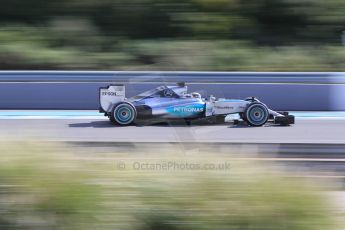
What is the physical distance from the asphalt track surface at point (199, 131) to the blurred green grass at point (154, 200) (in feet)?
21.8

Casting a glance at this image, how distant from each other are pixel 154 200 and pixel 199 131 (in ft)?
24.0

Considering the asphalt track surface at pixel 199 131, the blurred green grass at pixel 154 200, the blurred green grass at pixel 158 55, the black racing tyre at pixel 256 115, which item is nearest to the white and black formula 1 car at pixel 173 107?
the black racing tyre at pixel 256 115

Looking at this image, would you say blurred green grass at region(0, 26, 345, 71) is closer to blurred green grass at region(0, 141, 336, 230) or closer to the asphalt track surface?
the asphalt track surface

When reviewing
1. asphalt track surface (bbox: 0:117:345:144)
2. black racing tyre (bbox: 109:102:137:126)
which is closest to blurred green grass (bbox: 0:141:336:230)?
asphalt track surface (bbox: 0:117:345:144)

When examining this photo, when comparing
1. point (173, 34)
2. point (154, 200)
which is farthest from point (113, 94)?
point (154, 200)

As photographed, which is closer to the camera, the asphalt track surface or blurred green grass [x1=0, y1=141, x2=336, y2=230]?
blurred green grass [x1=0, y1=141, x2=336, y2=230]

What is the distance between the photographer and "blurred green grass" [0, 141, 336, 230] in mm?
3771

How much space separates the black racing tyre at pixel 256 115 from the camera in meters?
12.7

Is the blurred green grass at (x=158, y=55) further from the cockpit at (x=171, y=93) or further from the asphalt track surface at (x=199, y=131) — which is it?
the cockpit at (x=171, y=93)

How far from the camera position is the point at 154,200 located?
12.6 feet

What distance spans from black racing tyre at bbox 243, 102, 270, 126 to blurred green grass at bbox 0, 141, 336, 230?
8.69 m

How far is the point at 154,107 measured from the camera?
1245 cm

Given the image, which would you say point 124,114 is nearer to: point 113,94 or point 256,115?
point 113,94

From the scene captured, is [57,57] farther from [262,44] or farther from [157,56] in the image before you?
[262,44]
